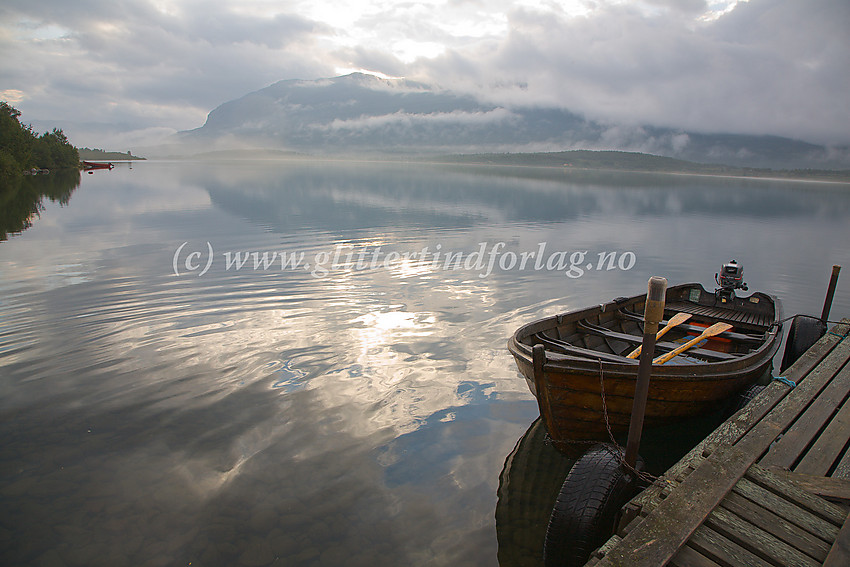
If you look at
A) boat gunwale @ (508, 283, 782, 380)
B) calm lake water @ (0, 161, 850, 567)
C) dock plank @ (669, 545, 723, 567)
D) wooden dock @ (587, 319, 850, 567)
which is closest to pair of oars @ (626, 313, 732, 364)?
boat gunwale @ (508, 283, 782, 380)

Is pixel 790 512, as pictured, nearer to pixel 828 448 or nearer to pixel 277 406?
pixel 828 448

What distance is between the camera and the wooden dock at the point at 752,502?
13.6 feet

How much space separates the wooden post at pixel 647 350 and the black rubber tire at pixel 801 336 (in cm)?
892

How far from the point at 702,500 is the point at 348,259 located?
18346mm

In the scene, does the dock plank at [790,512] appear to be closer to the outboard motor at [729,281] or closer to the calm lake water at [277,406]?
the calm lake water at [277,406]

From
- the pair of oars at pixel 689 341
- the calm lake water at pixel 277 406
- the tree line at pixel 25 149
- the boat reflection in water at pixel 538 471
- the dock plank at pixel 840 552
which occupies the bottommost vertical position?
the boat reflection in water at pixel 538 471

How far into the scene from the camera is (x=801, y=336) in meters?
12.0

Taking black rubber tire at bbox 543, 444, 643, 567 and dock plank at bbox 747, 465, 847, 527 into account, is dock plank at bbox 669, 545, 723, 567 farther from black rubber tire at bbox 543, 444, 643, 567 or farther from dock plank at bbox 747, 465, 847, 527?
dock plank at bbox 747, 465, 847, 527

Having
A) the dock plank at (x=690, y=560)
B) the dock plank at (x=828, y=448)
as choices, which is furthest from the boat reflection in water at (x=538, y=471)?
the dock plank at (x=690, y=560)

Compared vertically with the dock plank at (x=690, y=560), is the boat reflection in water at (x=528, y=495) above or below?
below

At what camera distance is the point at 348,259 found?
21734 millimetres

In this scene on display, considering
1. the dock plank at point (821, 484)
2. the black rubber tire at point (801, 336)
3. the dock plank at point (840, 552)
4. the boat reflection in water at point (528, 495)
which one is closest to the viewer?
the dock plank at point (840, 552)

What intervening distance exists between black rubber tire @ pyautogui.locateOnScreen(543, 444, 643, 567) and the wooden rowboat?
1.30m

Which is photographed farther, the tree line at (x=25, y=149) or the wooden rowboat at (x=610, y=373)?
the tree line at (x=25, y=149)
